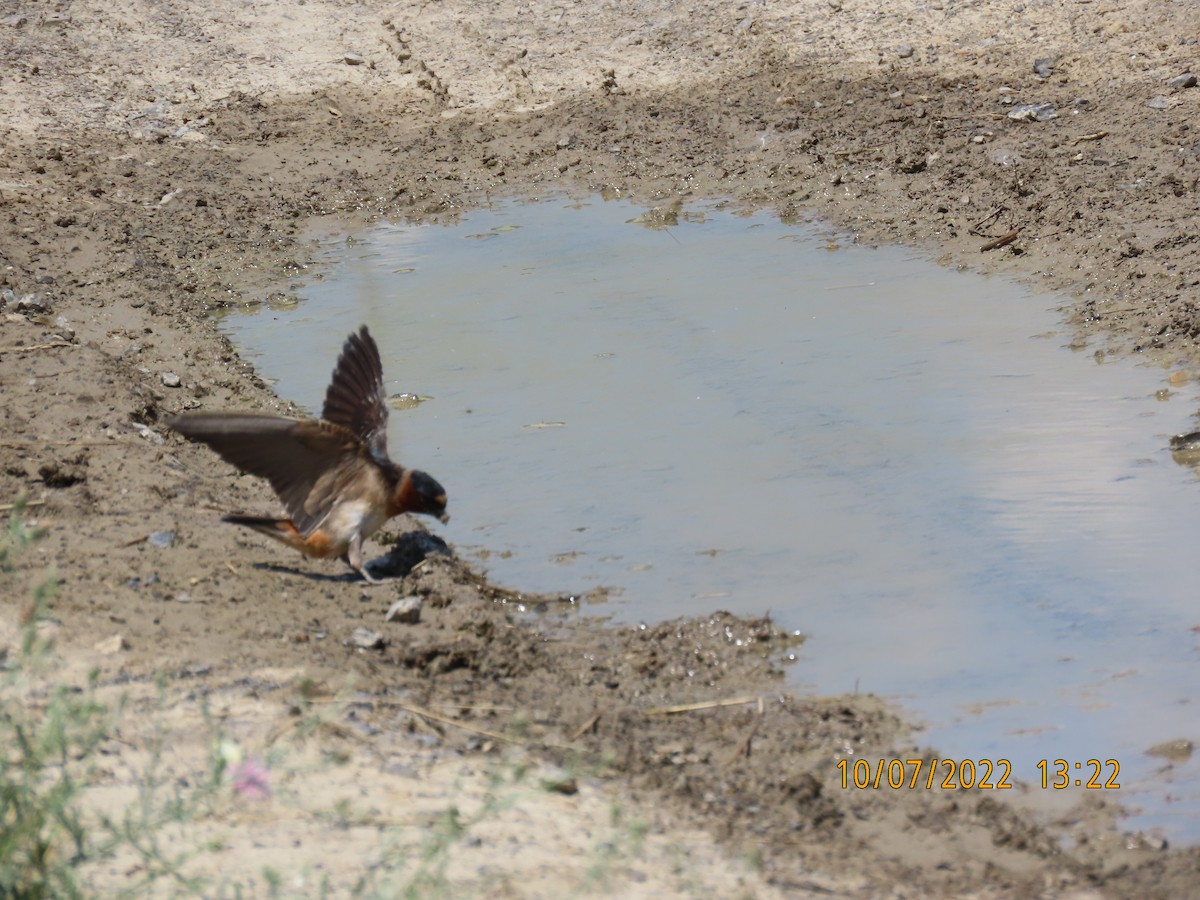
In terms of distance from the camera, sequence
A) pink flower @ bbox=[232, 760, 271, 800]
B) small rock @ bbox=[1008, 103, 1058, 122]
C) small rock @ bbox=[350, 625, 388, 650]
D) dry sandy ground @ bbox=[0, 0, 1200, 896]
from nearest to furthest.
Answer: pink flower @ bbox=[232, 760, 271, 800] < dry sandy ground @ bbox=[0, 0, 1200, 896] < small rock @ bbox=[350, 625, 388, 650] < small rock @ bbox=[1008, 103, 1058, 122]

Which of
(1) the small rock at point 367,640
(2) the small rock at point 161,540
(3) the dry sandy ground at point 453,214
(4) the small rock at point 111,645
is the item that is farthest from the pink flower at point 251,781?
(2) the small rock at point 161,540

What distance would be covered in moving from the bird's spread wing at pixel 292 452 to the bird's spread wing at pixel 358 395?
401mm

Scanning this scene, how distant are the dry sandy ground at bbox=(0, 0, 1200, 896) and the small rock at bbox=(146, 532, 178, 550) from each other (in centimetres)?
7

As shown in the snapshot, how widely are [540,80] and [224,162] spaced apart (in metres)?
2.91

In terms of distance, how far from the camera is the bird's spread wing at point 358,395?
237 inches

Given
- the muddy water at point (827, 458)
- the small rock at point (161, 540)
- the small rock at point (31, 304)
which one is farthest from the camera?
the small rock at point (31, 304)

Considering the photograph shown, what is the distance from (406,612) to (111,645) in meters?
1.11

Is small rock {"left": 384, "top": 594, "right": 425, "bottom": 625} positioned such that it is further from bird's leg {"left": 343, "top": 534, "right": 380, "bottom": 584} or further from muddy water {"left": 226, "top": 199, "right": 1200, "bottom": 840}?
muddy water {"left": 226, "top": 199, "right": 1200, "bottom": 840}

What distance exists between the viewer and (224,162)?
37.4ft

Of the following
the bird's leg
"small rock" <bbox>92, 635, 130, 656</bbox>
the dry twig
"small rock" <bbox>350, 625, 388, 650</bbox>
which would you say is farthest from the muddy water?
"small rock" <bbox>92, 635, 130, 656</bbox>

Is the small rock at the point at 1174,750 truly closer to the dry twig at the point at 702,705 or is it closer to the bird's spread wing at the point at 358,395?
the dry twig at the point at 702,705

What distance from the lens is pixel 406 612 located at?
5156 millimetres

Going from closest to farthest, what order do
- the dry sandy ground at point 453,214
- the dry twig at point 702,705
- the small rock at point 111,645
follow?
1. the dry sandy ground at point 453,214
2. the small rock at point 111,645
3. the dry twig at point 702,705

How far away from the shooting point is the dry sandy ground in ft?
11.9
